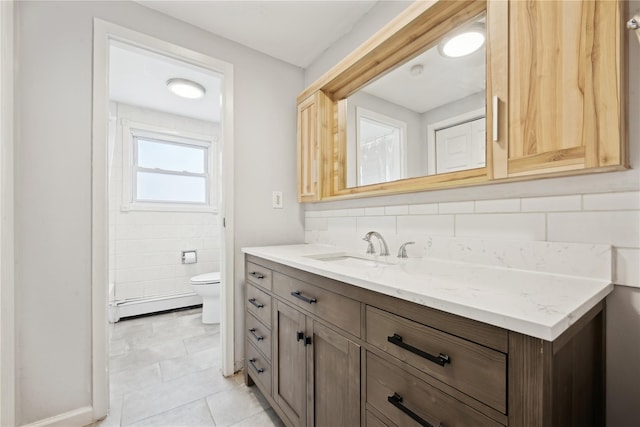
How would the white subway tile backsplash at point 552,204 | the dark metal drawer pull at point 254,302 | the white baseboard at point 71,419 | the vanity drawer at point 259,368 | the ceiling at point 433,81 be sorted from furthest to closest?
the dark metal drawer pull at point 254,302 < the vanity drawer at point 259,368 < the white baseboard at point 71,419 < the ceiling at point 433,81 < the white subway tile backsplash at point 552,204

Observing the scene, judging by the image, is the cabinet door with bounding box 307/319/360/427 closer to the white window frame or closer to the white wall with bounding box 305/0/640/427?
the white wall with bounding box 305/0/640/427

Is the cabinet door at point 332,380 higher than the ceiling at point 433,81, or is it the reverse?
the ceiling at point 433,81

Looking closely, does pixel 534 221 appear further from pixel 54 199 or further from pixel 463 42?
pixel 54 199

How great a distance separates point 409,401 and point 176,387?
1650 mm

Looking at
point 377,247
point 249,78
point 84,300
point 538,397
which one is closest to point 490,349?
point 538,397

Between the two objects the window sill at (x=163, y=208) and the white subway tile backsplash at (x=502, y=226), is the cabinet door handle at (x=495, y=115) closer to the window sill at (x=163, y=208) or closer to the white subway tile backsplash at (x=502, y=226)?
the white subway tile backsplash at (x=502, y=226)

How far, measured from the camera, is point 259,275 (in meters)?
1.56

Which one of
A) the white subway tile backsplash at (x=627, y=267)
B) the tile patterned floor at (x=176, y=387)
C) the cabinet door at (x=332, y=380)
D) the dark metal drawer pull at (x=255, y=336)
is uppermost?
the white subway tile backsplash at (x=627, y=267)

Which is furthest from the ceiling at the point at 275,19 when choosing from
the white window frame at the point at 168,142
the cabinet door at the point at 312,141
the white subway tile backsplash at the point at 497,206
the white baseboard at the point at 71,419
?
the white baseboard at the point at 71,419

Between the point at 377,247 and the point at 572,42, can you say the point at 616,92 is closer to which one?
the point at 572,42

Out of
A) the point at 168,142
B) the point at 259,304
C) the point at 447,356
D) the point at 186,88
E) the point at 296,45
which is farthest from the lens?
the point at 168,142

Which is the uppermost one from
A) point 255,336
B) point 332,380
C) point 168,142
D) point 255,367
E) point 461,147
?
point 168,142

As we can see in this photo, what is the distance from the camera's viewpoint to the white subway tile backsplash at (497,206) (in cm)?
101

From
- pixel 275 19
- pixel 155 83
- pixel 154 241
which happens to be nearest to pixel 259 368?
pixel 275 19
